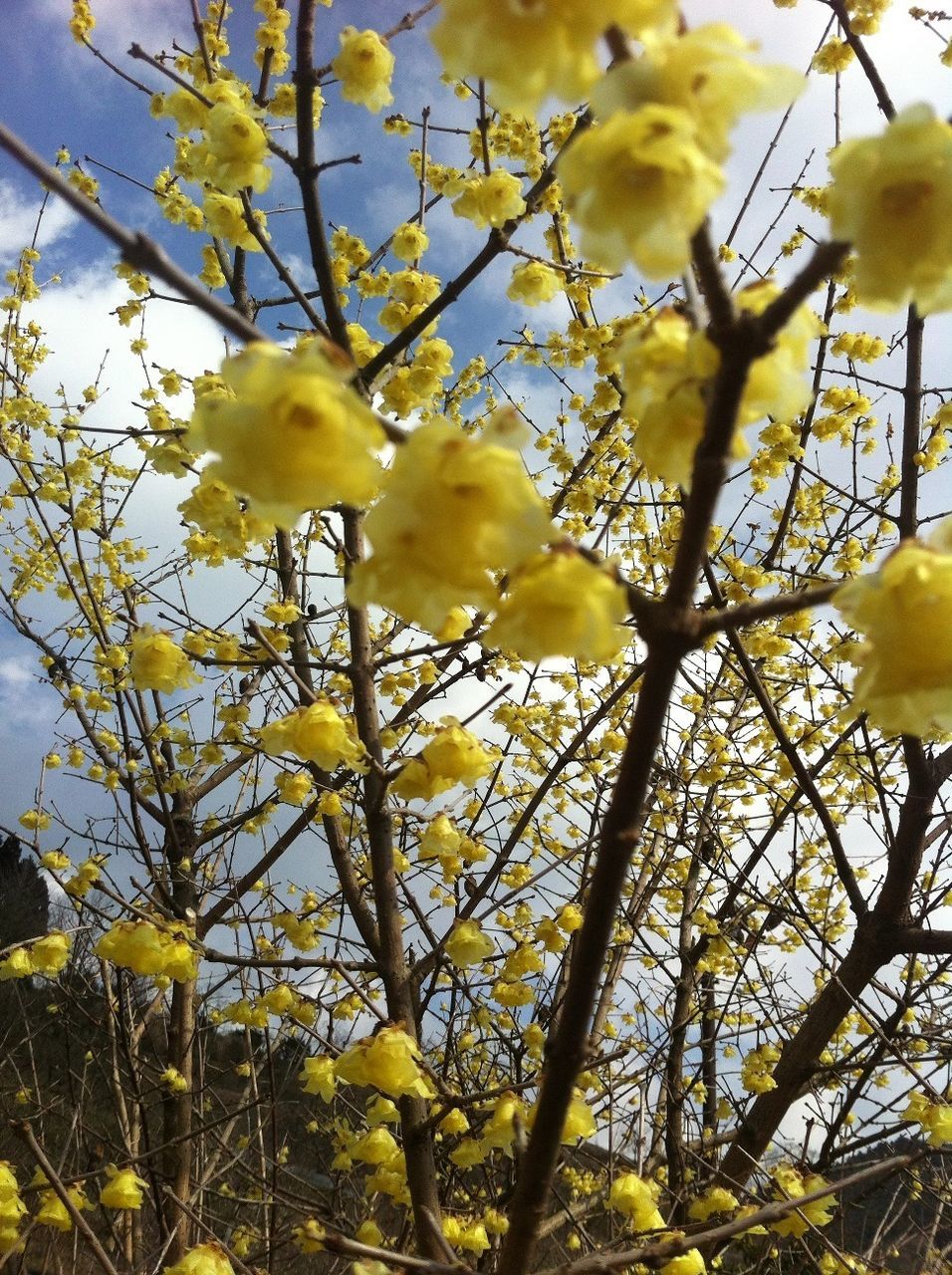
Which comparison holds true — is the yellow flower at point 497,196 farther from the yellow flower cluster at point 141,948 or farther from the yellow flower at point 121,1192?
the yellow flower at point 121,1192

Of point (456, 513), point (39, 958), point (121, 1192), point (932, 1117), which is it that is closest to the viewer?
point (456, 513)

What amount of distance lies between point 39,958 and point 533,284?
352 centimetres

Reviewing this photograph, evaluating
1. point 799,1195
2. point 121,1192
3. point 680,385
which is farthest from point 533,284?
point 121,1192

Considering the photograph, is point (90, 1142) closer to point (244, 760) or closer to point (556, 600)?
point (244, 760)

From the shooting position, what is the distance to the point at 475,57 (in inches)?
38.2

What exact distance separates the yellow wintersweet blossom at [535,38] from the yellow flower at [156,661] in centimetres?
261

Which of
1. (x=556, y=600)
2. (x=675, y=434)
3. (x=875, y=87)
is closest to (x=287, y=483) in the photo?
(x=556, y=600)

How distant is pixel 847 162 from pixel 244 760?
21.4 feet

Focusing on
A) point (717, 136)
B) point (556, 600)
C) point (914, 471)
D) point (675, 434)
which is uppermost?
point (914, 471)

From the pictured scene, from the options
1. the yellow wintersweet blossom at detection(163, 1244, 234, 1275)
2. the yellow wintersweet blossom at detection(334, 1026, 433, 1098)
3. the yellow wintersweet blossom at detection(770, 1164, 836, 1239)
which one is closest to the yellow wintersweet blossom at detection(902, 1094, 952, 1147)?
the yellow wintersweet blossom at detection(770, 1164, 836, 1239)

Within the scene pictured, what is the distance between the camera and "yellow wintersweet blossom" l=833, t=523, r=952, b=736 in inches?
42.3

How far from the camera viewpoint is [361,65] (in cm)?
319

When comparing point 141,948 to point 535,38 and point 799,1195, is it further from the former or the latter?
point 535,38

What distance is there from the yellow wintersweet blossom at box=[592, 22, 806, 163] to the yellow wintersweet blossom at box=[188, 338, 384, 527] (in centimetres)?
42
